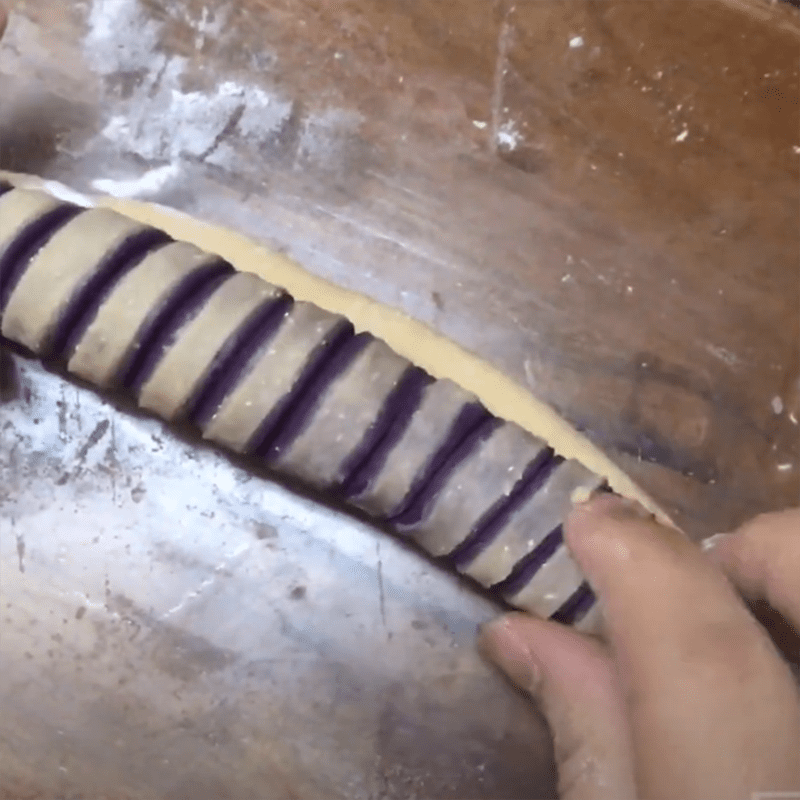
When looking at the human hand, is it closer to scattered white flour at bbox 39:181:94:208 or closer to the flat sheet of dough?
the flat sheet of dough

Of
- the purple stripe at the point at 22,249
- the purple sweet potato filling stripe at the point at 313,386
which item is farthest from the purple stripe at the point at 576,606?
the purple stripe at the point at 22,249

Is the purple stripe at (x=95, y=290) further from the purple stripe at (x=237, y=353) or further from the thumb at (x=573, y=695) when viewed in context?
the thumb at (x=573, y=695)

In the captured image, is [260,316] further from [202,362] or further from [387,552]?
[387,552]

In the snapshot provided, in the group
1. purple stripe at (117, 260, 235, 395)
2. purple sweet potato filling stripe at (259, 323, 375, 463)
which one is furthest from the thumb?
purple stripe at (117, 260, 235, 395)

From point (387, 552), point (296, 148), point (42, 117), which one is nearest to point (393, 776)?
point (387, 552)

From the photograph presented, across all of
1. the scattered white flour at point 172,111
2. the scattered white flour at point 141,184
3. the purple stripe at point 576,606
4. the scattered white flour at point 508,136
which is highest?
the scattered white flour at point 508,136
